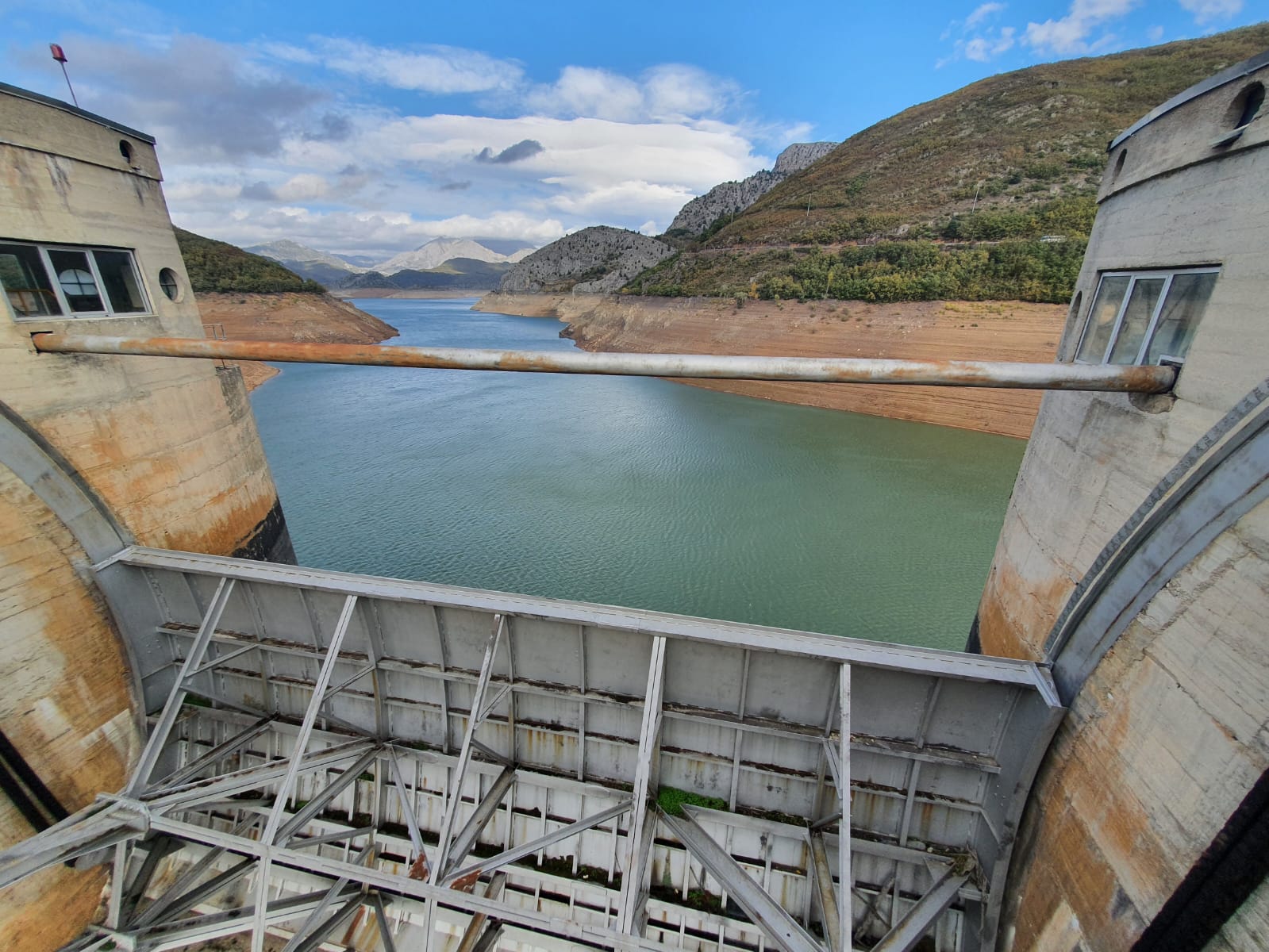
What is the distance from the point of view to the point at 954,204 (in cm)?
3186

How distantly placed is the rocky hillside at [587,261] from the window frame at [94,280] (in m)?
76.7

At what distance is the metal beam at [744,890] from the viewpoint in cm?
370

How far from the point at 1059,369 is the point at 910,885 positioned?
189 inches

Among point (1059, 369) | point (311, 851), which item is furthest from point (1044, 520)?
point (311, 851)

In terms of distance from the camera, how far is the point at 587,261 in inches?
3878

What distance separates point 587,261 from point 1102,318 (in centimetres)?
10348

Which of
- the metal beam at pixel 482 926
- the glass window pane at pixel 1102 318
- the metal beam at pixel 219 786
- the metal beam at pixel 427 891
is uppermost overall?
the glass window pane at pixel 1102 318

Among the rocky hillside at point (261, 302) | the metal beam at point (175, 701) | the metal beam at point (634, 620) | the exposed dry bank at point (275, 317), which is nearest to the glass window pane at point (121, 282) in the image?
the metal beam at point (634, 620)

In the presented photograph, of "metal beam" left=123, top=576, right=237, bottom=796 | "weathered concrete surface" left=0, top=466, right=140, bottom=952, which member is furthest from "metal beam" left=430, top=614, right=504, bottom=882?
"weathered concrete surface" left=0, top=466, right=140, bottom=952

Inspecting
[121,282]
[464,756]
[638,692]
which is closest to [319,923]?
[464,756]

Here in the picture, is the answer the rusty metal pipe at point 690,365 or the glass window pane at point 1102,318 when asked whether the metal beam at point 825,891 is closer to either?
the rusty metal pipe at point 690,365

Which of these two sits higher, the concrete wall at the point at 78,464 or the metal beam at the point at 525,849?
the concrete wall at the point at 78,464

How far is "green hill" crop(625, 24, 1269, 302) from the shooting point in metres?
25.5

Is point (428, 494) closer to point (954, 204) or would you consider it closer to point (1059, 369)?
point (1059, 369)
